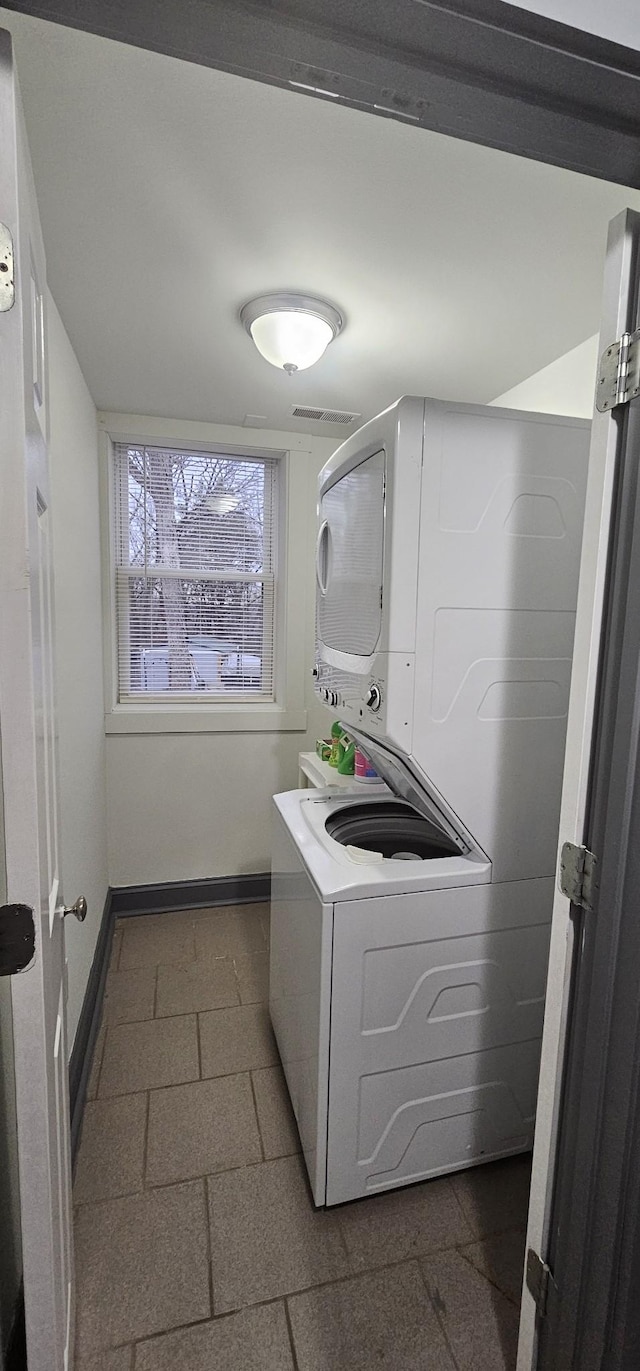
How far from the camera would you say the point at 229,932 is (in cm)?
279

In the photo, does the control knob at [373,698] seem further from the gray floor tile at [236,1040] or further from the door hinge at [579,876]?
the gray floor tile at [236,1040]

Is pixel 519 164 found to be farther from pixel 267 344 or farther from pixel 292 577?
pixel 292 577

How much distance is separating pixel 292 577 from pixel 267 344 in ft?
4.34

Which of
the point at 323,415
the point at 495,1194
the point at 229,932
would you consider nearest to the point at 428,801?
the point at 495,1194

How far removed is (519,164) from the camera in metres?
1.10

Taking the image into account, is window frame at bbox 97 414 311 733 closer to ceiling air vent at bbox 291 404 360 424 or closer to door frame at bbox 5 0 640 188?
ceiling air vent at bbox 291 404 360 424

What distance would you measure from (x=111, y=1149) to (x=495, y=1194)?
1.08 metres

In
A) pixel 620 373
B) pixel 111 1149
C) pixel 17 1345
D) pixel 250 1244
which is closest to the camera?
pixel 620 373

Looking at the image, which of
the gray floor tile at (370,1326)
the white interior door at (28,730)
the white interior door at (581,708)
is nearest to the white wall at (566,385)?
the white interior door at (581,708)

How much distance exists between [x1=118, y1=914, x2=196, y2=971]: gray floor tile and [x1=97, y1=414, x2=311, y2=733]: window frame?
3.14 ft

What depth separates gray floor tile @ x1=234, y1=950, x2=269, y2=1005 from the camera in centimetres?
231

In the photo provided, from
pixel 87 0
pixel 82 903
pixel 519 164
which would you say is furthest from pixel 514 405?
pixel 82 903

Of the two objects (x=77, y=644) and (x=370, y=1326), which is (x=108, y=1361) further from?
(x=77, y=644)

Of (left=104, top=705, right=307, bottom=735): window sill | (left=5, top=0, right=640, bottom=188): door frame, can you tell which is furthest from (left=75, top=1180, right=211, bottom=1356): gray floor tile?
(left=5, top=0, right=640, bottom=188): door frame
